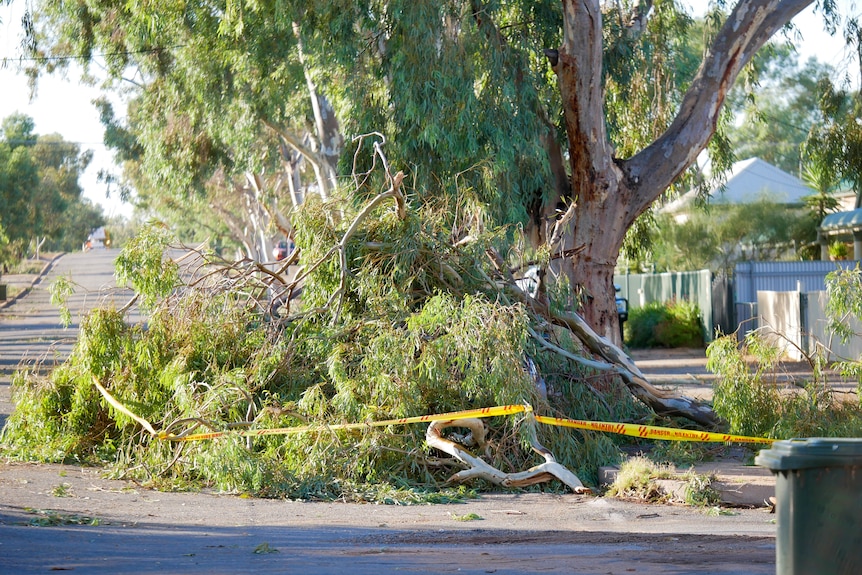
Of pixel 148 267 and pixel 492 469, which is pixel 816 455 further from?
pixel 148 267

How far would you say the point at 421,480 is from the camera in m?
9.74

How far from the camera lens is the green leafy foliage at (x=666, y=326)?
2858cm

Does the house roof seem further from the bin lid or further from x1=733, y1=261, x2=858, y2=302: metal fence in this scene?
the bin lid

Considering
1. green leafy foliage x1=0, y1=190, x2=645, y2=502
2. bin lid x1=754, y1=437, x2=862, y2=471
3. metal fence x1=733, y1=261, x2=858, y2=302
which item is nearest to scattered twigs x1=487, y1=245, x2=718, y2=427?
green leafy foliage x1=0, y1=190, x2=645, y2=502

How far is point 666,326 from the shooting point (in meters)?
28.9

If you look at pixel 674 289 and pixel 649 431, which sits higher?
pixel 674 289

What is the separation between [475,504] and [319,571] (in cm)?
315

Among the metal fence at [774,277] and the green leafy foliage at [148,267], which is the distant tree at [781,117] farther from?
the green leafy foliage at [148,267]

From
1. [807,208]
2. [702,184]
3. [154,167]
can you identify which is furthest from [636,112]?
[807,208]

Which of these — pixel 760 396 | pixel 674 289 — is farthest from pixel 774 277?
pixel 760 396

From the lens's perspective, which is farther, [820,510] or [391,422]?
[391,422]

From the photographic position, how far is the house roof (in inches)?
1620

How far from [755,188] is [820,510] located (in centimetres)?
4215

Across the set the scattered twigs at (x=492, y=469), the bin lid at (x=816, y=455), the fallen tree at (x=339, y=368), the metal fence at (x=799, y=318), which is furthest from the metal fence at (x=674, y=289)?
the bin lid at (x=816, y=455)
